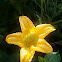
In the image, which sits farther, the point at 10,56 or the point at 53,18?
the point at 53,18

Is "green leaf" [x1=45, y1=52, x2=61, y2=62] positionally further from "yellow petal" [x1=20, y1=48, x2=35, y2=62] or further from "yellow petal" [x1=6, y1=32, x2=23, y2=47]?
"yellow petal" [x1=6, y1=32, x2=23, y2=47]

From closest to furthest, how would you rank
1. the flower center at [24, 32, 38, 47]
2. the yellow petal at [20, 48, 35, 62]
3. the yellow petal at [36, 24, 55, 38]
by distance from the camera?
the yellow petal at [20, 48, 35, 62]
the yellow petal at [36, 24, 55, 38]
the flower center at [24, 32, 38, 47]

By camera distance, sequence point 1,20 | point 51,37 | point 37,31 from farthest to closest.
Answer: point 1,20, point 51,37, point 37,31

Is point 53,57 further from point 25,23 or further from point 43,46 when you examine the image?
point 25,23

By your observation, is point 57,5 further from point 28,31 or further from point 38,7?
point 28,31

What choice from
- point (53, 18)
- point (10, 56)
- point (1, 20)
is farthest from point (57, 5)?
point (10, 56)

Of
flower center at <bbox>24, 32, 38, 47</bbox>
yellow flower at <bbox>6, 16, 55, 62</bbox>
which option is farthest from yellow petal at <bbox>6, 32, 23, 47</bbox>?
flower center at <bbox>24, 32, 38, 47</bbox>
